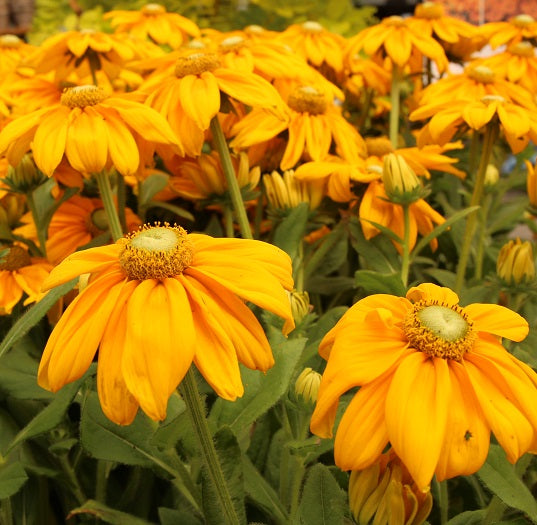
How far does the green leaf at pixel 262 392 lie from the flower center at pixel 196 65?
0.32 metres

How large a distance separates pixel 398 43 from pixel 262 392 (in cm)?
59

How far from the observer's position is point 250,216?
0.91m

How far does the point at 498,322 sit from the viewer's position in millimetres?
431

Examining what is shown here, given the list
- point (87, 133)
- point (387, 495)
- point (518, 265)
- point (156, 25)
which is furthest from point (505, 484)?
point (156, 25)

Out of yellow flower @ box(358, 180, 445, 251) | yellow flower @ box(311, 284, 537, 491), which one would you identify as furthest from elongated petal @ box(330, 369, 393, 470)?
yellow flower @ box(358, 180, 445, 251)

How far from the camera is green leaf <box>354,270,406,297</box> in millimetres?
563

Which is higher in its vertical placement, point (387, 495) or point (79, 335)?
point (79, 335)

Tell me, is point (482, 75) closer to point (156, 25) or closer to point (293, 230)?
point (293, 230)

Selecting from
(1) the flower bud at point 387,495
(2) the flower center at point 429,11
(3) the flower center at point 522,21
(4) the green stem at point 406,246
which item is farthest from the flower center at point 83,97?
(3) the flower center at point 522,21

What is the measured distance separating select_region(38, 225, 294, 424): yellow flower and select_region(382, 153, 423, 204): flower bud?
0.88ft

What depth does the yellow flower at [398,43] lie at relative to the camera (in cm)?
89

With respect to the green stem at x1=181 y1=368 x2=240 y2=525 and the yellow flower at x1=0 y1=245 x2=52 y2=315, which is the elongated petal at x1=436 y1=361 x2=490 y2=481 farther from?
the yellow flower at x1=0 y1=245 x2=52 y2=315

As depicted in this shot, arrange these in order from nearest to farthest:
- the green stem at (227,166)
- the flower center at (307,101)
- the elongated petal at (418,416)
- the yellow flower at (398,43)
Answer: the elongated petal at (418,416)
the green stem at (227,166)
the flower center at (307,101)
the yellow flower at (398,43)

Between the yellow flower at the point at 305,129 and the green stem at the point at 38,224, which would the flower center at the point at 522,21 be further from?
the green stem at the point at 38,224
